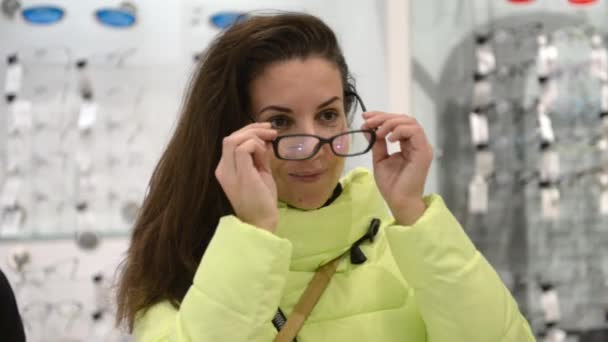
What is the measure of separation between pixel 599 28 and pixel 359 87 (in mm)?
923

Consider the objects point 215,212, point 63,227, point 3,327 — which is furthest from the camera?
point 63,227

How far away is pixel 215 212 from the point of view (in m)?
1.17

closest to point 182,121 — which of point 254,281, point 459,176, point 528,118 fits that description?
point 254,281

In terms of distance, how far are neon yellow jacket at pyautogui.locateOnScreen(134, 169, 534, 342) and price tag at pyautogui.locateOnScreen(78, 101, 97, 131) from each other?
1.39 metres

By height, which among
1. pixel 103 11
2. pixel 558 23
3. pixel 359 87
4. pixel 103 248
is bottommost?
pixel 103 248

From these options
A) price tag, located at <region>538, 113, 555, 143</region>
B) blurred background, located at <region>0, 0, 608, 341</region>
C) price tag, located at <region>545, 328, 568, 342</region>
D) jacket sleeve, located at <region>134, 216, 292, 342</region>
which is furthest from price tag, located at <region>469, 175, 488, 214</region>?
jacket sleeve, located at <region>134, 216, 292, 342</region>

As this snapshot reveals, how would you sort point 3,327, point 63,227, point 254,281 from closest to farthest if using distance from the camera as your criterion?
point 254,281
point 3,327
point 63,227

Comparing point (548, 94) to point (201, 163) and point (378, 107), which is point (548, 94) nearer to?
point (378, 107)

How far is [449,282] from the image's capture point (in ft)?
3.21

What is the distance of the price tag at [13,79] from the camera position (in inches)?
91.3

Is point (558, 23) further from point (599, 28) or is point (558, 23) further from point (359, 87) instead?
point (359, 87)

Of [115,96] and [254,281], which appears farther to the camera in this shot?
[115,96]

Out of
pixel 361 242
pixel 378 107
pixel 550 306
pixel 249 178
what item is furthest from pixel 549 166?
pixel 249 178

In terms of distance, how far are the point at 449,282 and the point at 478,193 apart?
145 cm
